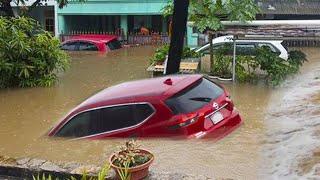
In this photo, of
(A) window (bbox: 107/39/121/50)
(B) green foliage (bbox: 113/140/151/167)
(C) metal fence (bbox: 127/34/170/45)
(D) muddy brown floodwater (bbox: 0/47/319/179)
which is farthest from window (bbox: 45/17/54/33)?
(B) green foliage (bbox: 113/140/151/167)

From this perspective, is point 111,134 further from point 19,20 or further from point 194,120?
point 19,20

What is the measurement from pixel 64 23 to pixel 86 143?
23586mm


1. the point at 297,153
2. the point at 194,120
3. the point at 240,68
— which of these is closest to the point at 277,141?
the point at 297,153

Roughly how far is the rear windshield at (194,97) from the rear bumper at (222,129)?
374mm

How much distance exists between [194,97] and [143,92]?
2.45 feet

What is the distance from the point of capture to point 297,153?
7559mm

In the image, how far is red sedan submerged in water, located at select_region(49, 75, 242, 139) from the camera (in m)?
7.26

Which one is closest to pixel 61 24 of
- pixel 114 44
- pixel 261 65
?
pixel 114 44

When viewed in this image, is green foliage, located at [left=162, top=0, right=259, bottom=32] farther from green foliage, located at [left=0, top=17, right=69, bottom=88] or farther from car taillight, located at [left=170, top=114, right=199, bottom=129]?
car taillight, located at [left=170, top=114, right=199, bottom=129]

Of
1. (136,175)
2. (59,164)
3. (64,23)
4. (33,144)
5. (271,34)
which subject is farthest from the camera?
(64,23)

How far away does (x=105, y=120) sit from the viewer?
25.2ft

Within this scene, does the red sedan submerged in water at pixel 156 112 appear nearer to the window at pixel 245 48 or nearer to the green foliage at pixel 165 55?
the green foliage at pixel 165 55

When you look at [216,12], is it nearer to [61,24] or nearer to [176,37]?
[176,37]

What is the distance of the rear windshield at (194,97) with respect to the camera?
7254mm
